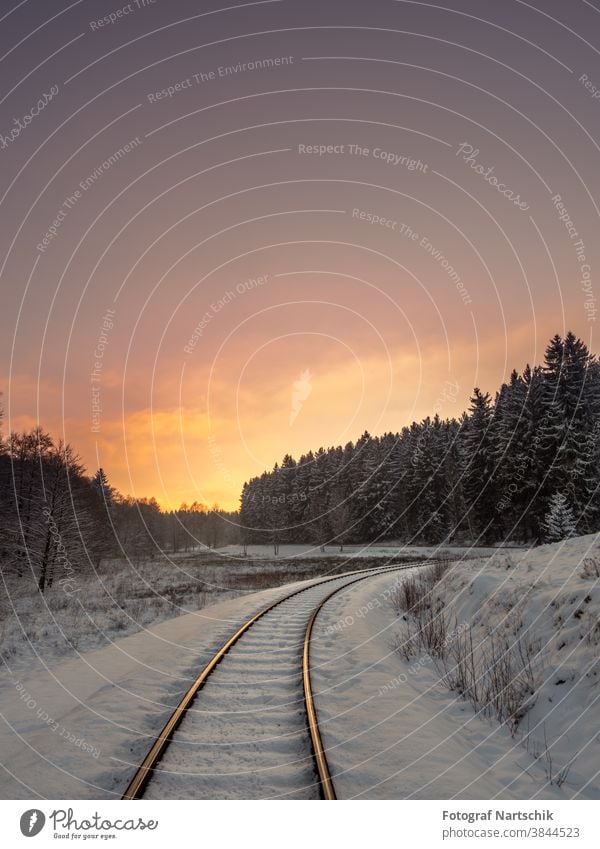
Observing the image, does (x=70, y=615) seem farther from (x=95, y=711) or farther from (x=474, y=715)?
(x=474, y=715)

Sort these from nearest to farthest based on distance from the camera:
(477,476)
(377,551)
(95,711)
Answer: (95,711), (477,476), (377,551)

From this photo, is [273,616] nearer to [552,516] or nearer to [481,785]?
[481,785]

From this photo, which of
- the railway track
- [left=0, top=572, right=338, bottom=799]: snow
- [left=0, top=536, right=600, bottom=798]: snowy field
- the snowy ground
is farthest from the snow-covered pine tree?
the railway track

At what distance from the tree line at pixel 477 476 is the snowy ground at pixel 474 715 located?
80.4 feet

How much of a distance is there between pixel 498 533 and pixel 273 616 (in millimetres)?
43920

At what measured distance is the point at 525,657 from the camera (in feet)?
25.3

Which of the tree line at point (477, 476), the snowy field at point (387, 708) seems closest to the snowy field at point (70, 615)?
the snowy field at point (387, 708)

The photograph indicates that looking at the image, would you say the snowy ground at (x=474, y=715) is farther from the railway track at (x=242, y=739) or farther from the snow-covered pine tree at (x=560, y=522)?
Answer: the snow-covered pine tree at (x=560, y=522)

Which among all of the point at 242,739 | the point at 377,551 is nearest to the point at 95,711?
the point at 242,739

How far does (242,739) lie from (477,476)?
4785cm

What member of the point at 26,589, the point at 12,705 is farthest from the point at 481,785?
the point at 26,589

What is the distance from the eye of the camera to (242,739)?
5465mm

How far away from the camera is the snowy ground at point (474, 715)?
483cm

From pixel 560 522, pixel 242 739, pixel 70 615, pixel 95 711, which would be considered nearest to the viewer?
pixel 242 739
